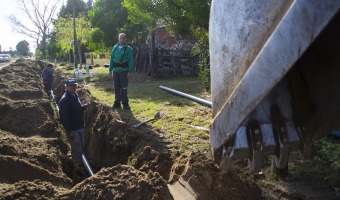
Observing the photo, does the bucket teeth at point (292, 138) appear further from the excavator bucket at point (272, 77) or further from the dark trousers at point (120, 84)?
the dark trousers at point (120, 84)

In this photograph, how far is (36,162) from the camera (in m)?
5.41

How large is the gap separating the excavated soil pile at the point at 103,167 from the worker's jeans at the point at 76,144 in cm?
20

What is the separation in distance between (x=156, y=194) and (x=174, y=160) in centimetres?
153

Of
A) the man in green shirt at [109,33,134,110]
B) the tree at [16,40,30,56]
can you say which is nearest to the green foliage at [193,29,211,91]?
the man in green shirt at [109,33,134,110]

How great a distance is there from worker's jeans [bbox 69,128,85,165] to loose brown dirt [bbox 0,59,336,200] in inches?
7.7

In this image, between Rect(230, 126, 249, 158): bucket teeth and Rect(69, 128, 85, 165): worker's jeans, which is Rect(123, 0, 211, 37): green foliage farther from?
Rect(230, 126, 249, 158): bucket teeth

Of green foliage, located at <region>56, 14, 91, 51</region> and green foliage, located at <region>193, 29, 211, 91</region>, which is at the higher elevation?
green foliage, located at <region>56, 14, 91, 51</region>

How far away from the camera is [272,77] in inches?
64.5

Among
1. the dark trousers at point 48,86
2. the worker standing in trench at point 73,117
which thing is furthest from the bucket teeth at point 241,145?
the dark trousers at point 48,86

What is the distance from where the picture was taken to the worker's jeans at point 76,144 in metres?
6.26

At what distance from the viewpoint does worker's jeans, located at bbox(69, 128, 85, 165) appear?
6.26 metres

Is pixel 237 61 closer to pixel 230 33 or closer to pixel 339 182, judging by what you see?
pixel 230 33

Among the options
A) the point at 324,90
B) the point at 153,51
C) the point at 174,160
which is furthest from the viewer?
the point at 153,51

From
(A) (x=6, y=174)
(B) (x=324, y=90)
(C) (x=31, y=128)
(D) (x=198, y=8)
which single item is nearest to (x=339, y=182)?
(B) (x=324, y=90)
